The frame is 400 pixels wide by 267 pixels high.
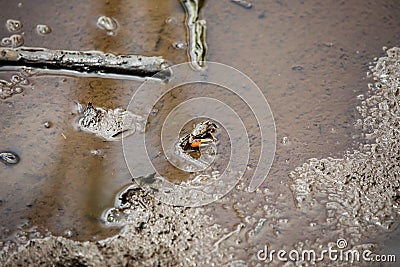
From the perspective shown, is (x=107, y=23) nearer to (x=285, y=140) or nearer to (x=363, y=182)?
(x=285, y=140)

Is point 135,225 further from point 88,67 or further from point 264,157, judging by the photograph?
point 88,67

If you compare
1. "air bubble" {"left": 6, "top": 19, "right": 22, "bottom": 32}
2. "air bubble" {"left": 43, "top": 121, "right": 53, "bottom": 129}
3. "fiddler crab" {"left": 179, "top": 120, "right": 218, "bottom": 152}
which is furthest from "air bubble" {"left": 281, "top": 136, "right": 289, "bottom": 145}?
"air bubble" {"left": 6, "top": 19, "right": 22, "bottom": 32}

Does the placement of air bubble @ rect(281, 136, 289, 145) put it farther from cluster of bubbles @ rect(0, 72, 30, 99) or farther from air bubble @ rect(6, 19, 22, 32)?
air bubble @ rect(6, 19, 22, 32)

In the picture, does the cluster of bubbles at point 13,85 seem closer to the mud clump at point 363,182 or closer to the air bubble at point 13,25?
the air bubble at point 13,25

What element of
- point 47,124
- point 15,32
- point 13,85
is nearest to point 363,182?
point 47,124

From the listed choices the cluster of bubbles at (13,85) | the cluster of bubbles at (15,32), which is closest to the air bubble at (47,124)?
the cluster of bubbles at (13,85)
